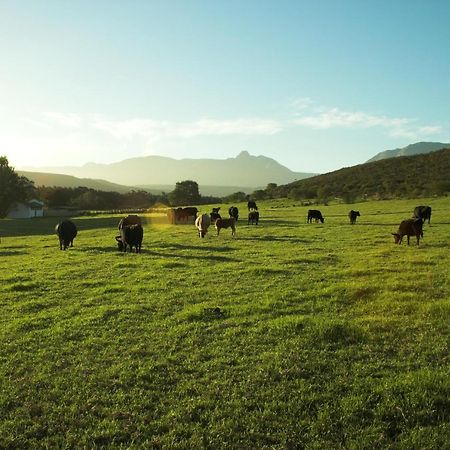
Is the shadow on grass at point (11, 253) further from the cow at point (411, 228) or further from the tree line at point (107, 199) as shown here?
the tree line at point (107, 199)

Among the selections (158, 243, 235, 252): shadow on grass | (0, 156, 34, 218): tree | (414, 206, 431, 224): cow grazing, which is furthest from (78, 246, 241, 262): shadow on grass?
(0, 156, 34, 218): tree

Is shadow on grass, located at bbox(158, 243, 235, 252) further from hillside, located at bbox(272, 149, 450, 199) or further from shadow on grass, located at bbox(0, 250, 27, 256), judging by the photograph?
hillside, located at bbox(272, 149, 450, 199)

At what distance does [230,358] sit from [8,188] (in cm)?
7768

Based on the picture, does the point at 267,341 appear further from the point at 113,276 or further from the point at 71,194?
the point at 71,194

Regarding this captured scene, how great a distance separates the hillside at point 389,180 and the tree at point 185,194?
22.2m

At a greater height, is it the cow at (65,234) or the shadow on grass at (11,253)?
the cow at (65,234)

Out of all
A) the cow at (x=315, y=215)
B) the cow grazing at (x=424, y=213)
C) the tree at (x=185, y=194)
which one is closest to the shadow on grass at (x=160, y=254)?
the cow at (x=315, y=215)

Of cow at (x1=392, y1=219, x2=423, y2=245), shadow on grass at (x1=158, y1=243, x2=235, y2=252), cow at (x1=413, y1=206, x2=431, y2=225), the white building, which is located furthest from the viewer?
the white building

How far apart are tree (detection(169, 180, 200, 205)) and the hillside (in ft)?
72.9

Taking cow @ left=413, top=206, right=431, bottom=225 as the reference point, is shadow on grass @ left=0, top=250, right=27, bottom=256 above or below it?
below

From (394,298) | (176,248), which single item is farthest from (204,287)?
(176,248)

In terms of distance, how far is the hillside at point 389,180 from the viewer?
74.4 m

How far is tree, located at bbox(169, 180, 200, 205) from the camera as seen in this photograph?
366 ft

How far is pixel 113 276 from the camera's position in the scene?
17094 millimetres
